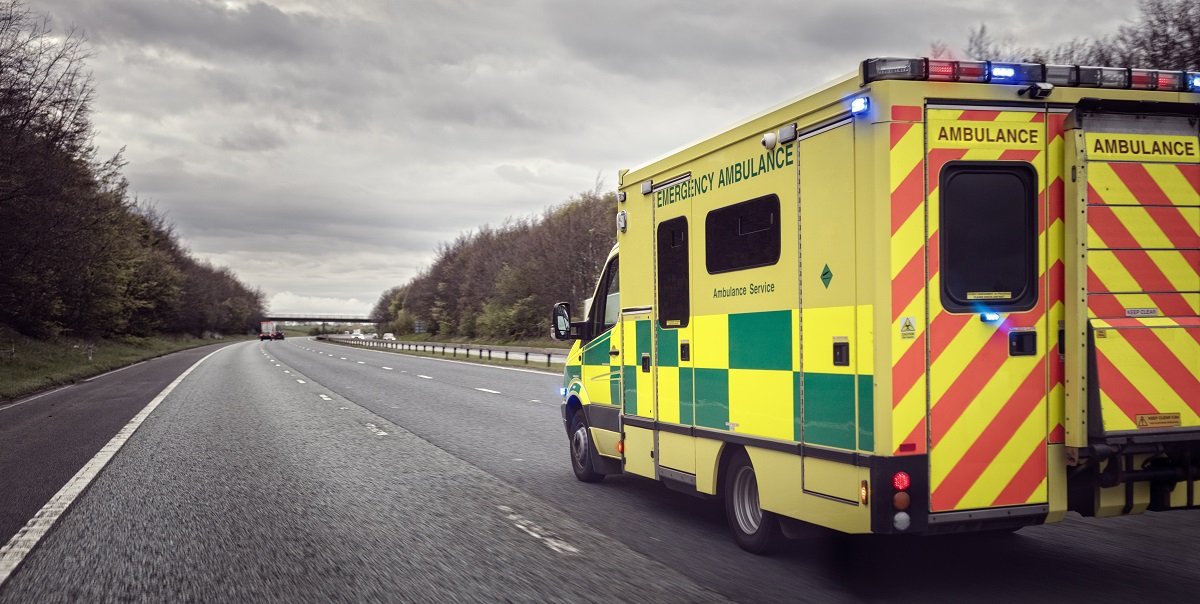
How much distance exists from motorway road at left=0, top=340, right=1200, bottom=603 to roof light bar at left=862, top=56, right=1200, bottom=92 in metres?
2.79

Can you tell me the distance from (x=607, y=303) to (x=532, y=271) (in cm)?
5540

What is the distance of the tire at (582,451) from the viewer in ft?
29.4

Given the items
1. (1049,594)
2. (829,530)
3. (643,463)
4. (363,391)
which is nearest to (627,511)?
(643,463)

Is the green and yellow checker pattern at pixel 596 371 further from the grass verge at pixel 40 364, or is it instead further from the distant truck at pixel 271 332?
the distant truck at pixel 271 332

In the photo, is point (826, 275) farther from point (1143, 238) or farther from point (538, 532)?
point (538, 532)

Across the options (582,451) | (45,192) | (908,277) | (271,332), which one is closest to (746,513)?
(908,277)

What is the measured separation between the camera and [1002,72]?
5.06 m

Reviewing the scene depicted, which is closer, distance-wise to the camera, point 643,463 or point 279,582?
point 279,582

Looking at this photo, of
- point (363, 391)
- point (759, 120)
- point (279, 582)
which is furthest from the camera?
point (363, 391)

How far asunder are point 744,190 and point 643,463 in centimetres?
261

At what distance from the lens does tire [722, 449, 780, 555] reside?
597cm

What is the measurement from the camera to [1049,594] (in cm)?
504

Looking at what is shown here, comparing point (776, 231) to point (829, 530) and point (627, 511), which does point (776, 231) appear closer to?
point (829, 530)

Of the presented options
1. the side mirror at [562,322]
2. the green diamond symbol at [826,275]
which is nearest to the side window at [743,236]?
the green diamond symbol at [826,275]
